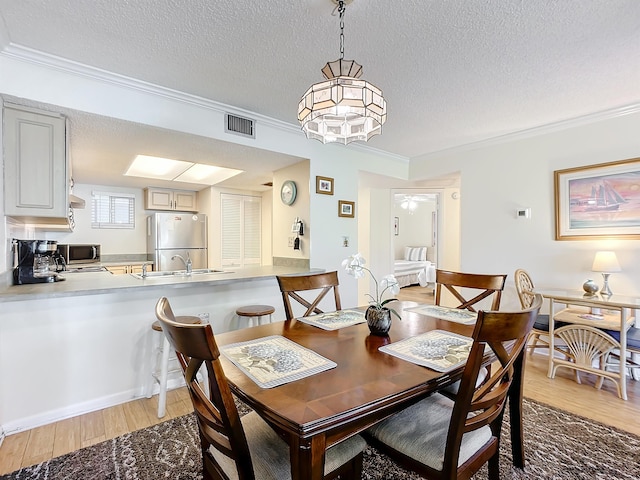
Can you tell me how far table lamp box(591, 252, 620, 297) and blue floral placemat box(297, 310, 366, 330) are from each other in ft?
7.42

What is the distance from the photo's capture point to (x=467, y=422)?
1.09 metres

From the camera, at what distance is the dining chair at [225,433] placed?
87cm

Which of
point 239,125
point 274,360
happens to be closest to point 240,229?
point 239,125

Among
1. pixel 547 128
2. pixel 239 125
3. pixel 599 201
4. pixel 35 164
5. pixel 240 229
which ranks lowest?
pixel 240 229

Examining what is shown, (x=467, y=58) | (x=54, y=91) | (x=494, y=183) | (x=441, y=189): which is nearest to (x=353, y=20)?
(x=467, y=58)

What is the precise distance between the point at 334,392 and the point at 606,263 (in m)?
2.97

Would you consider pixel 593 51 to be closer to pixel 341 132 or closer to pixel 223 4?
pixel 341 132

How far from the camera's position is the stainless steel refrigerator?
4.66 metres

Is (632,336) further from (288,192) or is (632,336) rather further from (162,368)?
(162,368)

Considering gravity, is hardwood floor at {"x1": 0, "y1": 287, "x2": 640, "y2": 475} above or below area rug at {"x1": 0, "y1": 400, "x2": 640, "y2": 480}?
below

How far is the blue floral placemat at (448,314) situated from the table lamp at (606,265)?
1.58 meters

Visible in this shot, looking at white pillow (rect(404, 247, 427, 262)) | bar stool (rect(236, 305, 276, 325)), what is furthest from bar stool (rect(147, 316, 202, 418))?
white pillow (rect(404, 247, 427, 262))

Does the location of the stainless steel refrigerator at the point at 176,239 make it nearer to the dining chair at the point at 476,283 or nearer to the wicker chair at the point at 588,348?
the dining chair at the point at 476,283

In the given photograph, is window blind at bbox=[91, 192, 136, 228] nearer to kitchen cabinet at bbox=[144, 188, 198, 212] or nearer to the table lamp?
kitchen cabinet at bbox=[144, 188, 198, 212]
